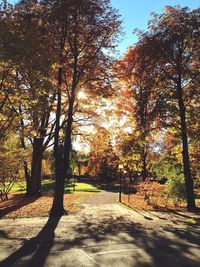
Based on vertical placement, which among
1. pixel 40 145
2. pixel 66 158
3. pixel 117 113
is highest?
pixel 117 113

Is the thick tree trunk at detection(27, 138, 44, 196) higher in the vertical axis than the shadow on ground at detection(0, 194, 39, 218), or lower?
higher

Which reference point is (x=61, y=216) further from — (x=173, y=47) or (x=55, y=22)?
(x=173, y=47)

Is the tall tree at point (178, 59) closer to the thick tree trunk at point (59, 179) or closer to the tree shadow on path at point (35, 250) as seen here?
the thick tree trunk at point (59, 179)

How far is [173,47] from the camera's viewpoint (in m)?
19.9

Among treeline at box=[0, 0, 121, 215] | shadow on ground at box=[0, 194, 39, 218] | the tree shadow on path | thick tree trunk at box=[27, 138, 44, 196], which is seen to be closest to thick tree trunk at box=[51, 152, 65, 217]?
treeline at box=[0, 0, 121, 215]

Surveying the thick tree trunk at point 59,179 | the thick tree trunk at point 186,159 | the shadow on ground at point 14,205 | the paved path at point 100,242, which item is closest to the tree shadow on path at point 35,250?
the paved path at point 100,242

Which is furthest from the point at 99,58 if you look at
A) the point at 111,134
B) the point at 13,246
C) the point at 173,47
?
the point at 13,246

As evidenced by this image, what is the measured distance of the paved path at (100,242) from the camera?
8.42 metres

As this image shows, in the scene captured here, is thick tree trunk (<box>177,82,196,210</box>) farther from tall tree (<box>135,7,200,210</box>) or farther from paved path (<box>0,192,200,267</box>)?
paved path (<box>0,192,200,267</box>)

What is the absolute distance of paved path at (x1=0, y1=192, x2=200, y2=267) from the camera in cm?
842

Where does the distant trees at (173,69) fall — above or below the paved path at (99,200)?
above

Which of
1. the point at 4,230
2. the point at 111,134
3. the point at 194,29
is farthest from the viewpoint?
the point at 111,134

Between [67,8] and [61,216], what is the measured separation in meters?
10.0

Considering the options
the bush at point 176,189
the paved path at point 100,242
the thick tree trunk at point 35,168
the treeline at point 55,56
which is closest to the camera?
the paved path at point 100,242
